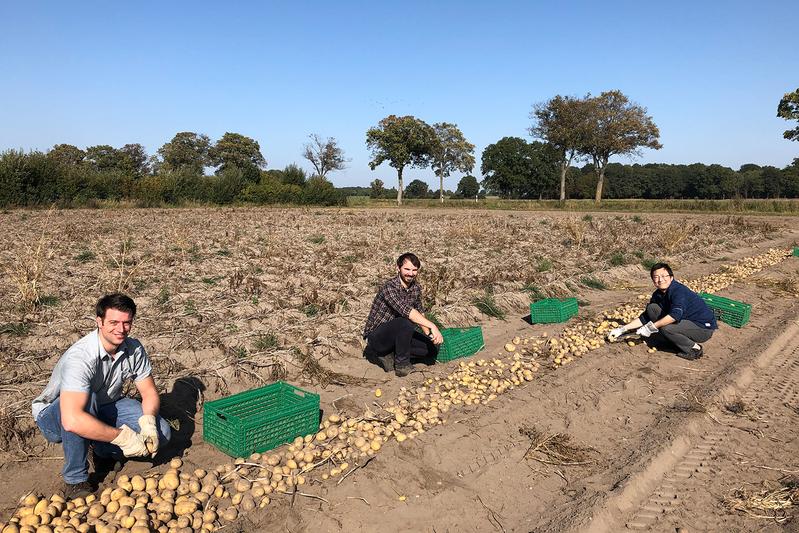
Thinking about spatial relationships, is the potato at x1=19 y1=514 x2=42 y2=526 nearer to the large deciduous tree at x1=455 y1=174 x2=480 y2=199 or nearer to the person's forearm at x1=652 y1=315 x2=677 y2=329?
the person's forearm at x1=652 y1=315 x2=677 y2=329

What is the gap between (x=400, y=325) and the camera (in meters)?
5.59

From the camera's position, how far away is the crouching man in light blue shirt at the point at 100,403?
3.34m

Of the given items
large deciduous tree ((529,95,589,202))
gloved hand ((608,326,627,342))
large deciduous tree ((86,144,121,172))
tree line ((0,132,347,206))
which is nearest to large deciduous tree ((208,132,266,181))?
tree line ((0,132,347,206))

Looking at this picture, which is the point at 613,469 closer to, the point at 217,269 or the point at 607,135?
the point at 217,269

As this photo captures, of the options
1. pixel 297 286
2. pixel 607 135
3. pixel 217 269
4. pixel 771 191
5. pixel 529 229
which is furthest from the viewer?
pixel 771 191

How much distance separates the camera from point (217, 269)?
10062 millimetres

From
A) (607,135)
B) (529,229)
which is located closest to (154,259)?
(529,229)

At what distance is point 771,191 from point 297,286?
308 ft

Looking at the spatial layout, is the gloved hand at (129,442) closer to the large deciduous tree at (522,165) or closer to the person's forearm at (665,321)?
the person's forearm at (665,321)

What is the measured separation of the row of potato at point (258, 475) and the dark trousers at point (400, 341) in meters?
0.39

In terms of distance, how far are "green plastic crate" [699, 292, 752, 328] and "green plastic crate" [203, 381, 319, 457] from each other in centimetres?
621

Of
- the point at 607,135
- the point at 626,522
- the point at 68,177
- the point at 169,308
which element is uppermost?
the point at 607,135

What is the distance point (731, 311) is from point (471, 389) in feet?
15.2

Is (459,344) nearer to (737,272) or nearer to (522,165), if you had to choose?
(737,272)
